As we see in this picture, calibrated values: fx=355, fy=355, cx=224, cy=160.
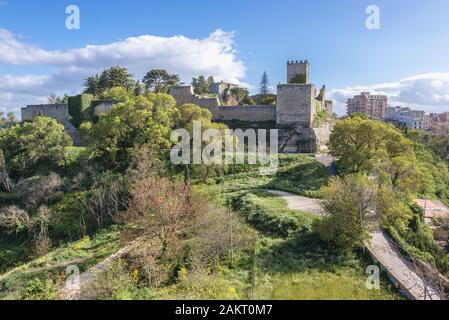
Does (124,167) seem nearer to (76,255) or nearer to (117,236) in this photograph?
(117,236)

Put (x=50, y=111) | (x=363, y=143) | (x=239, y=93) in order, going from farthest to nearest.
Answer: (x=239, y=93), (x=50, y=111), (x=363, y=143)

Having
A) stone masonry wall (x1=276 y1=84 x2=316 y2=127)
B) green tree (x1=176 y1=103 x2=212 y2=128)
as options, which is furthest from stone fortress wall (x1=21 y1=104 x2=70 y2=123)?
stone masonry wall (x1=276 y1=84 x2=316 y2=127)

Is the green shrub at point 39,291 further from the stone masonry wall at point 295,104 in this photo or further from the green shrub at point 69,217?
the stone masonry wall at point 295,104

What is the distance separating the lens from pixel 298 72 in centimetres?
3834

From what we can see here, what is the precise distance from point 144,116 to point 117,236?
1050 cm

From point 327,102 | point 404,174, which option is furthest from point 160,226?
point 327,102

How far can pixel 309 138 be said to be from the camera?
3253 centimetres

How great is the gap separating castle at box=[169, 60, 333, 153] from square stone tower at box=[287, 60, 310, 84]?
4.15m

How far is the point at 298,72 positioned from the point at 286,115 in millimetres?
7612

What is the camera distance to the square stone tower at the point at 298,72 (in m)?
38.1

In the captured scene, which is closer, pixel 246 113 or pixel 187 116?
pixel 187 116

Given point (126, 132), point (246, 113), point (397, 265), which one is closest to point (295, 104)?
point (246, 113)

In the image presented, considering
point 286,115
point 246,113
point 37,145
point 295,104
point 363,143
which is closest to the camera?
point 363,143

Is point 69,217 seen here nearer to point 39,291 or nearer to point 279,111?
point 39,291
